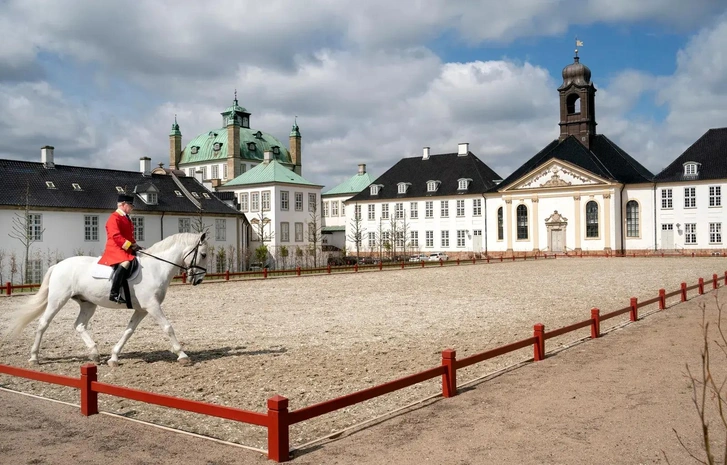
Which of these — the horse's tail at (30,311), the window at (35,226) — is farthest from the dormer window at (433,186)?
the horse's tail at (30,311)

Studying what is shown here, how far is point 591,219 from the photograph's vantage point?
59.7m

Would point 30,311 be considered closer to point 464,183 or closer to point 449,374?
point 449,374

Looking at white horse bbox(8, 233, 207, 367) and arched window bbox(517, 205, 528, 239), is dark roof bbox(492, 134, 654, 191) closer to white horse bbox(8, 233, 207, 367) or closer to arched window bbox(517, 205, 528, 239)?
arched window bbox(517, 205, 528, 239)

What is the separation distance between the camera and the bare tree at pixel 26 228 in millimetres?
36531

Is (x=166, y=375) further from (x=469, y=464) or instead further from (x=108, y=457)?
(x=469, y=464)

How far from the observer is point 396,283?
30.0 meters

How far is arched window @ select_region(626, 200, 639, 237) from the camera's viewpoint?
58.1 m

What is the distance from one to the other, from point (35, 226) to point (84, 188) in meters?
4.77

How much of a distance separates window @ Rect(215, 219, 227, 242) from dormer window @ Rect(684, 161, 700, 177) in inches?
1584

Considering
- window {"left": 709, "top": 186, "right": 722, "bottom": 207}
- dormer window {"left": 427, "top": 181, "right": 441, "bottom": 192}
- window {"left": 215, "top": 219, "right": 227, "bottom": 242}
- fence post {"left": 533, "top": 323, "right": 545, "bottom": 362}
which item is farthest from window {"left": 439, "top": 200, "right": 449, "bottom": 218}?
fence post {"left": 533, "top": 323, "right": 545, "bottom": 362}

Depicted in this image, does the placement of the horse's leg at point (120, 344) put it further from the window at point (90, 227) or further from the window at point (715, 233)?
the window at point (715, 233)

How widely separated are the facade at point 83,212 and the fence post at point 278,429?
31.9 m

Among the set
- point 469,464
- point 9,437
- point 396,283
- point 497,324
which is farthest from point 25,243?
point 469,464

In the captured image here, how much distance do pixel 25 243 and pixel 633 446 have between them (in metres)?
37.4
